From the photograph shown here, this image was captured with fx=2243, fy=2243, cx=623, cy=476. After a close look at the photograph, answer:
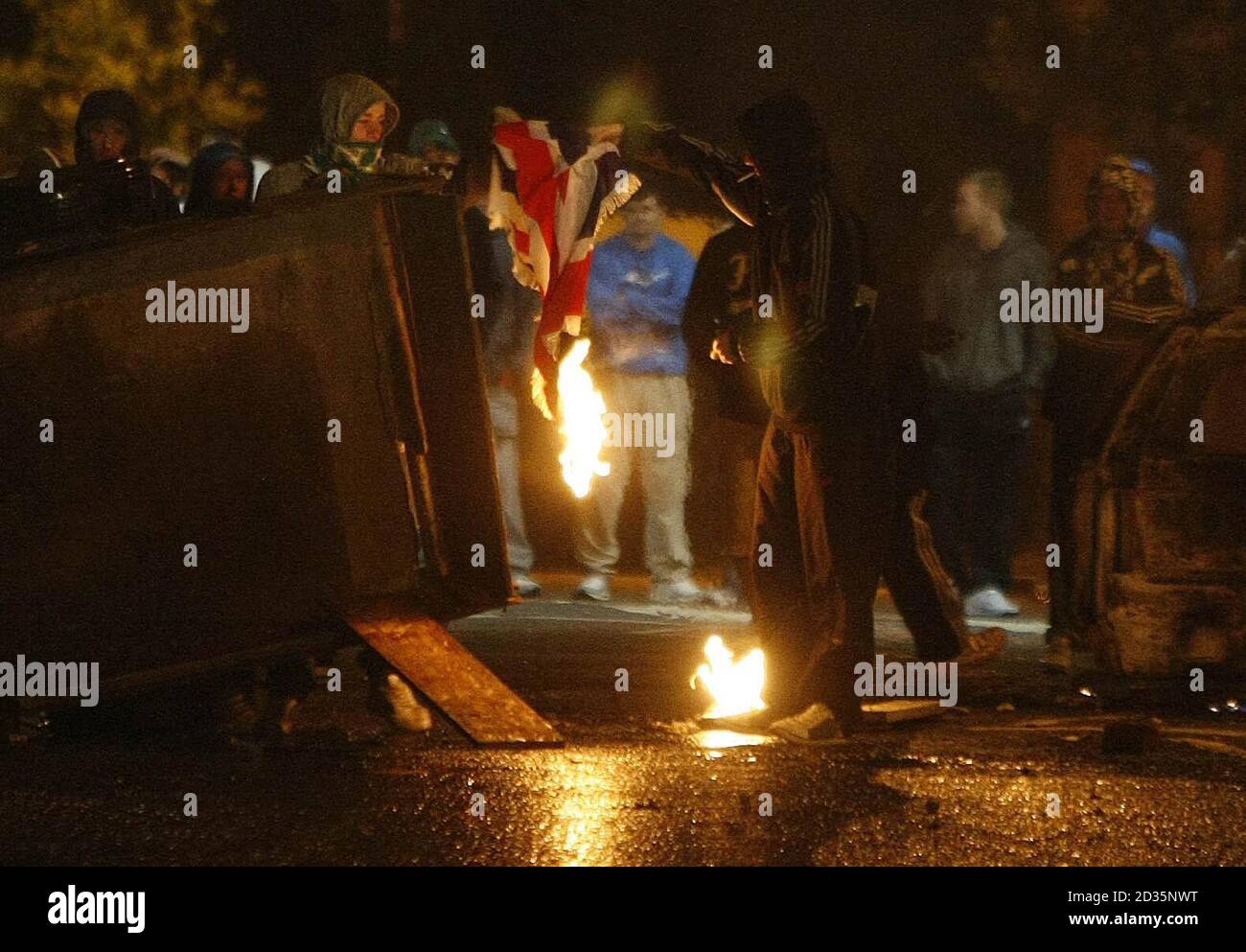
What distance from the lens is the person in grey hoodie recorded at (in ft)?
39.7

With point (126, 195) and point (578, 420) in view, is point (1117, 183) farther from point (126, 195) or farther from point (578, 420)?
point (126, 195)

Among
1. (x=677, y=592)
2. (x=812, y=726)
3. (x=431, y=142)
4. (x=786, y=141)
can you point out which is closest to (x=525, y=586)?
(x=677, y=592)

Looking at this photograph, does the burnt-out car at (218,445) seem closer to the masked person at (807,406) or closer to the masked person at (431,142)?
the masked person at (807,406)

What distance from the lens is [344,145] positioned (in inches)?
339

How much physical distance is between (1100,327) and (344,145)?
361 cm

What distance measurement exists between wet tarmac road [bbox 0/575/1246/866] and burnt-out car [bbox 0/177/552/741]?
A: 1.35 ft

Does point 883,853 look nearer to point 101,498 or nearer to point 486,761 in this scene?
point 486,761

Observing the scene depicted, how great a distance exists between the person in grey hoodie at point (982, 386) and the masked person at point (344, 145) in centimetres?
431

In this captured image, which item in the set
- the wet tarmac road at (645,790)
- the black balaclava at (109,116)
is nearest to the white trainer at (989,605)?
the wet tarmac road at (645,790)

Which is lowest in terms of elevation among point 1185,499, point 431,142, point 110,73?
point 1185,499

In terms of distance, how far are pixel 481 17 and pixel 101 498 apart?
1021 cm

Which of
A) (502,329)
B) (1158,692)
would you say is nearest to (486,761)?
(1158,692)

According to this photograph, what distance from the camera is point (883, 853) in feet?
20.0

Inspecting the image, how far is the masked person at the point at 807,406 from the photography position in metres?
7.79
